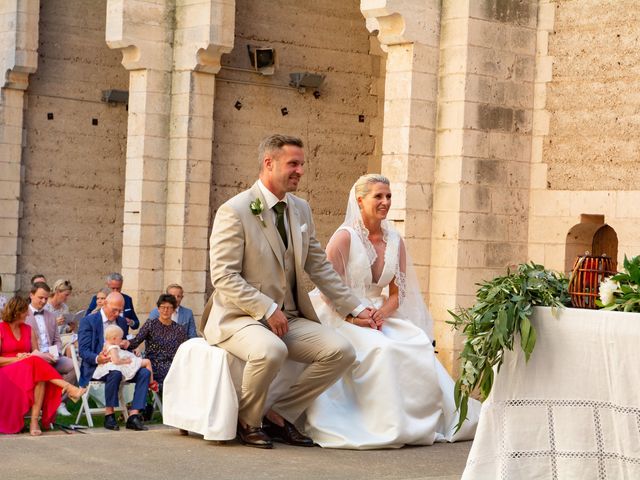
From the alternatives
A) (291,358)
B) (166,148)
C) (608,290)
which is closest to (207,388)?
(291,358)

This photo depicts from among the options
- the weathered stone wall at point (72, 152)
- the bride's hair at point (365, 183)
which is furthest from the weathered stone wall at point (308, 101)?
the bride's hair at point (365, 183)

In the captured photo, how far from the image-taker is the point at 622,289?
573 cm

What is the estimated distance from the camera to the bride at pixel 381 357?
7816 mm

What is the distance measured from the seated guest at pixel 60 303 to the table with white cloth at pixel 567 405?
7142 millimetres

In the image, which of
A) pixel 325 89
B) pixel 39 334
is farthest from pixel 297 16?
pixel 39 334

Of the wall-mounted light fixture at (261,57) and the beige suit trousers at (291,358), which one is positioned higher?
the wall-mounted light fixture at (261,57)

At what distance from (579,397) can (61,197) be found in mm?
11996

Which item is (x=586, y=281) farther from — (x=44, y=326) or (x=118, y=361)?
(x=44, y=326)

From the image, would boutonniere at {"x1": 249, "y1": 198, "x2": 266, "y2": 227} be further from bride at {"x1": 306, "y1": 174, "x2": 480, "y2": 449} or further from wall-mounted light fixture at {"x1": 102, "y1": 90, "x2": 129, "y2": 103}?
wall-mounted light fixture at {"x1": 102, "y1": 90, "x2": 129, "y2": 103}

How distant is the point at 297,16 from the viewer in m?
15.5

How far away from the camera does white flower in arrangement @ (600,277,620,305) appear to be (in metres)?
5.76

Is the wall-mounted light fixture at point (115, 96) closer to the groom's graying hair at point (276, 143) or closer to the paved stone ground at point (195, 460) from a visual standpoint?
the paved stone ground at point (195, 460)

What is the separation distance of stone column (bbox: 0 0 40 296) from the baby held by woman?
7388mm

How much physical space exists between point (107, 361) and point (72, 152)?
8.06m
